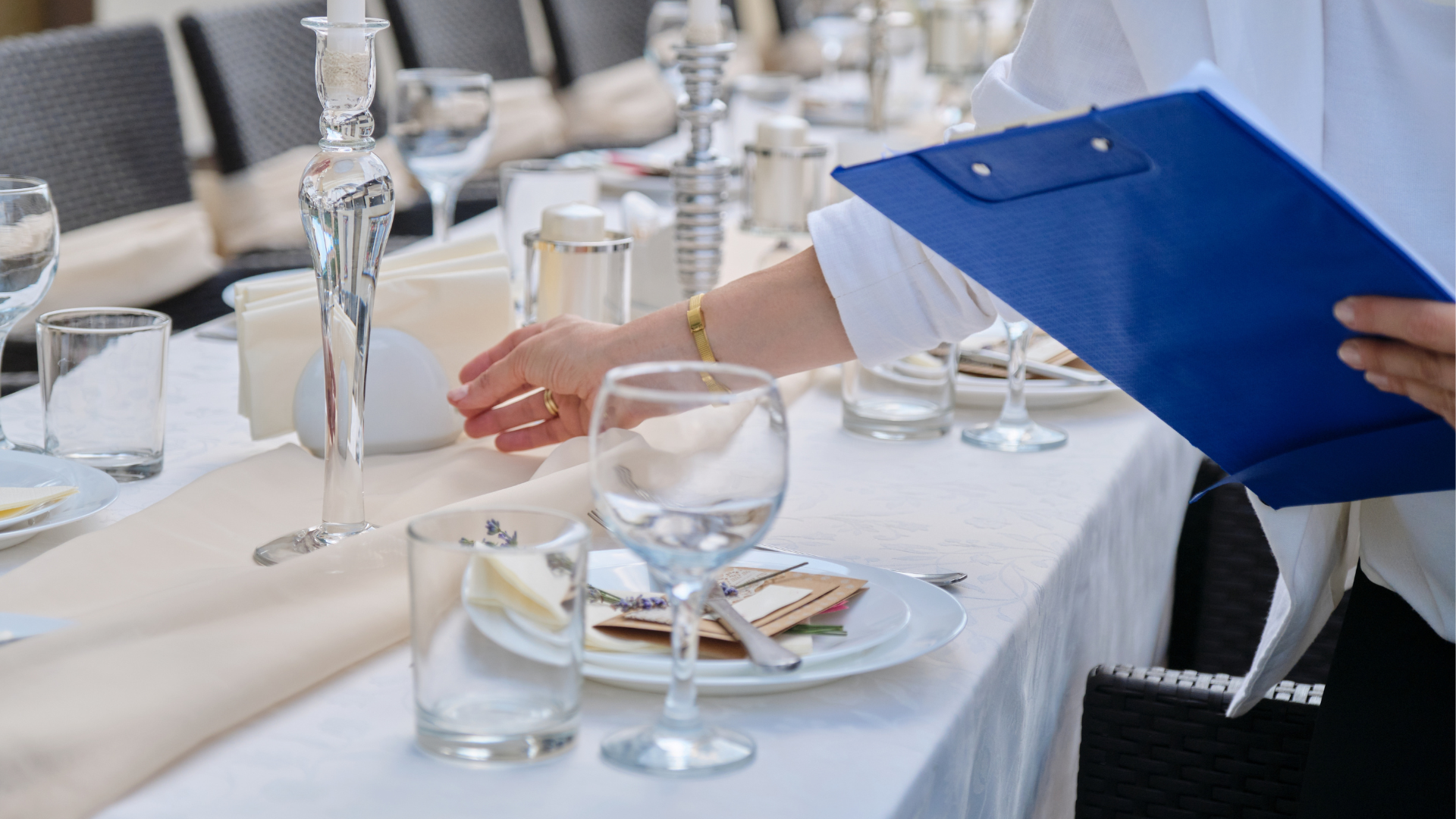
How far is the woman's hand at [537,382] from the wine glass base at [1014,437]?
29cm

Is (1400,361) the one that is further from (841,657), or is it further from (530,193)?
(530,193)

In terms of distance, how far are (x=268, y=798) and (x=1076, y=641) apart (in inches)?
20.6

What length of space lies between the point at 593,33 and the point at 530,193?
5.84ft

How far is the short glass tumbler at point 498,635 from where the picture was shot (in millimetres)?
497

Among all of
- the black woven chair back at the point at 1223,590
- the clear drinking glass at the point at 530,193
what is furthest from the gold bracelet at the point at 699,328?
the black woven chair back at the point at 1223,590

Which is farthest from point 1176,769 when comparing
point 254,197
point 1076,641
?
point 254,197

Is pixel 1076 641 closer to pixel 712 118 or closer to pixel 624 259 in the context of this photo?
pixel 624 259

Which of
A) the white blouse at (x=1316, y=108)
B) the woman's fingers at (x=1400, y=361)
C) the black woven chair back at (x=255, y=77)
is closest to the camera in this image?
the woman's fingers at (x=1400, y=361)

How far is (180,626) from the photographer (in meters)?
0.60

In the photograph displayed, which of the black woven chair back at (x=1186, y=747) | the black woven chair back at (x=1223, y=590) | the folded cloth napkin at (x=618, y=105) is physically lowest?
the black woven chair back at (x=1223, y=590)

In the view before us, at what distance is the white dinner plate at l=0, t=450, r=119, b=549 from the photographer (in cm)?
74

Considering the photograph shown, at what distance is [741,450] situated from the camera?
498 mm

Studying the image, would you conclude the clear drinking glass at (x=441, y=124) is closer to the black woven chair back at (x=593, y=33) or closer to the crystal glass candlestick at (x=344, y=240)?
the crystal glass candlestick at (x=344, y=240)

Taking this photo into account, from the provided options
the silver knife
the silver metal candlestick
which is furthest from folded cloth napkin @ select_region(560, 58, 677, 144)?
the silver knife
